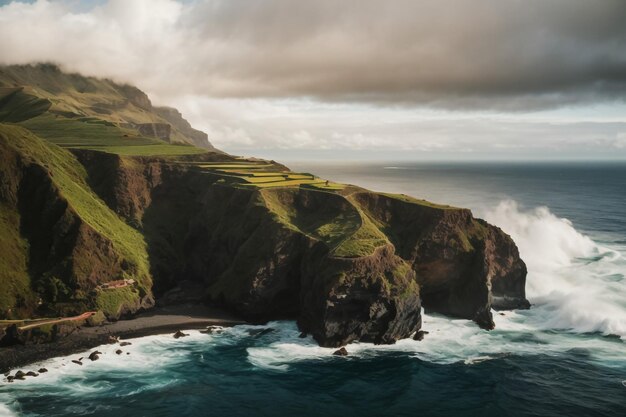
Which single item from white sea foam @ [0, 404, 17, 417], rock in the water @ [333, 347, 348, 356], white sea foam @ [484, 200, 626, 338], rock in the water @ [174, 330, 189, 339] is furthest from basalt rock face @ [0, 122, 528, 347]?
white sea foam @ [0, 404, 17, 417]

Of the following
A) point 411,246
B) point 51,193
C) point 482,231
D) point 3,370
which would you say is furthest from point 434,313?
point 51,193

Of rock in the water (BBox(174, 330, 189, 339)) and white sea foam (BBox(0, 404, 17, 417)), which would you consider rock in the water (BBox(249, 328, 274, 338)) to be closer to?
rock in the water (BBox(174, 330, 189, 339))

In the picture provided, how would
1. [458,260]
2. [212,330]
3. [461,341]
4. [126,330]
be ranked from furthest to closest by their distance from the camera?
[458,260], [212,330], [126,330], [461,341]

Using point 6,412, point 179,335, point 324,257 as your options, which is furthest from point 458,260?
point 6,412

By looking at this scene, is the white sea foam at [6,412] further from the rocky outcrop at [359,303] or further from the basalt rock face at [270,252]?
the rocky outcrop at [359,303]

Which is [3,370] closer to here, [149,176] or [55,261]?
[55,261]

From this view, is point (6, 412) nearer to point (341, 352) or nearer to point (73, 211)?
point (341, 352)
